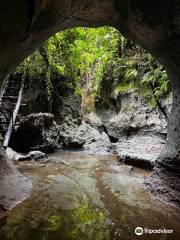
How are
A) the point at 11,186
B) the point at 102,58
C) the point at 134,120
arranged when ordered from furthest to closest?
1. the point at 102,58
2. the point at 134,120
3. the point at 11,186

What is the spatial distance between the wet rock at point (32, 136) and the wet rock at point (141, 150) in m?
2.60

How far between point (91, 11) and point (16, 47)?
5.10ft

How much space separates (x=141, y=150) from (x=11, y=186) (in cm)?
523

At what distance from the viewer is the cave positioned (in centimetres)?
408

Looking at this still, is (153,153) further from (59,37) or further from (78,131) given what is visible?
(59,37)

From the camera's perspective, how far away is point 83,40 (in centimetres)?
1075

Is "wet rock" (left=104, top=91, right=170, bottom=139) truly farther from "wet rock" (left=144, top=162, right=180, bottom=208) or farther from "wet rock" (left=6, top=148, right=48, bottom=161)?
"wet rock" (left=6, top=148, right=48, bottom=161)

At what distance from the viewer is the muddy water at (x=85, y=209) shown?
3904mm

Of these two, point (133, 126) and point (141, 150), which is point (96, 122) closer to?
point (133, 126)

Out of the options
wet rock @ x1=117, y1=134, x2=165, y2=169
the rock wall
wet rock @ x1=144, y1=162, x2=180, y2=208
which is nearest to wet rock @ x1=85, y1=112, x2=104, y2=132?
the rock wall

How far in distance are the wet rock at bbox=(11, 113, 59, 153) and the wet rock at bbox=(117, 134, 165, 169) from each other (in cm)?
260

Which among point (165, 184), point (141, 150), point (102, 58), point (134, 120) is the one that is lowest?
point (165, 184)

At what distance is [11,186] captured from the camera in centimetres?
532

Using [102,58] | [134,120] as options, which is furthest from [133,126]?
[102,58]
